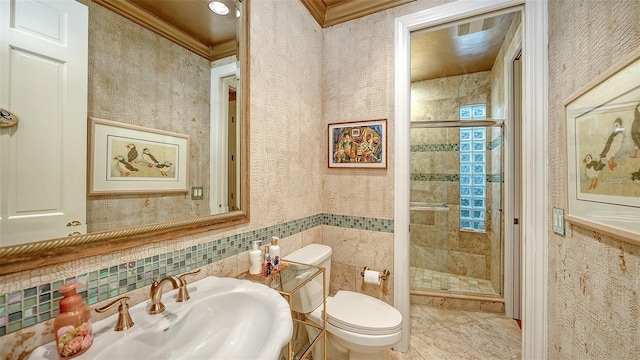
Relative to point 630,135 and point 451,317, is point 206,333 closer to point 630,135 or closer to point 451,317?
point 630,135

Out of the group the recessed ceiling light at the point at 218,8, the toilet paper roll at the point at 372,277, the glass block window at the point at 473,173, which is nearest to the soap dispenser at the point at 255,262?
the toilet paper roll at the point at 372,277

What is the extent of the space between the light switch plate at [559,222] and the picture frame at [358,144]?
36.8 inches

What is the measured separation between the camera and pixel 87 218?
2.43 ft

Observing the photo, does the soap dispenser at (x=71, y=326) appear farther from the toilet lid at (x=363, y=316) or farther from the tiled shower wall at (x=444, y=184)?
the tiled shower wall at (x=444, y=184)

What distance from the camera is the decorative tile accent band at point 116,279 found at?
2.01 feet

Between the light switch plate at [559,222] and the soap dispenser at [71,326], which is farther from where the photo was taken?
the light switch plate at [559,222]

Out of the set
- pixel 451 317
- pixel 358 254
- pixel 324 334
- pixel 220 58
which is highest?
pixel 220 58

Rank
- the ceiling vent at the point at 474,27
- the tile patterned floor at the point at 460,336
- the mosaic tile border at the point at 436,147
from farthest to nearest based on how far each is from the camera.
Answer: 1. the mosaic tile border at the point at 436,147
2. the ceiling vent at the point at 474,27
3. the tile patterned floor at the point at 460,336

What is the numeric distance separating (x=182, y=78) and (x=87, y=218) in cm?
62

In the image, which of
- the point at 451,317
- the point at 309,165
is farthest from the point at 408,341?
the point at 309,165

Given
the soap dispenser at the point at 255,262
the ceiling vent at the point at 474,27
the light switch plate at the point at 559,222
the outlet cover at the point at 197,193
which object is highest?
the ceiling vent at the point at 474,27

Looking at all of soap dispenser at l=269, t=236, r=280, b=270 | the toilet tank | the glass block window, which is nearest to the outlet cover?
soap dispenser at l=269, t=236, r=280, b=270

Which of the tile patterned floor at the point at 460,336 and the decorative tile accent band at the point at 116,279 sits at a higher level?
the decorative tile accent band at the point at 116,279

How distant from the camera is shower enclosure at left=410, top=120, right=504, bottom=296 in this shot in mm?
2623
